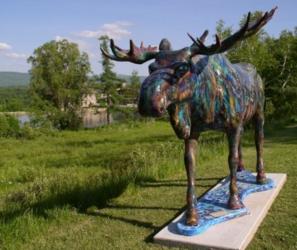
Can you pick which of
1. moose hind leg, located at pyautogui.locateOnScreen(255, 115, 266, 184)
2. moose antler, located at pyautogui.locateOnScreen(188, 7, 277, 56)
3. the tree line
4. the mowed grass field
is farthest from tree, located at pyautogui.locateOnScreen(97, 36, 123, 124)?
moose antler, located at pyautogui.locateOnScreen(188, 7, 277, 56)

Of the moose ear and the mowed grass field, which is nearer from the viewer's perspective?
the moose ear

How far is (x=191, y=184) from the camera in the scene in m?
5.13

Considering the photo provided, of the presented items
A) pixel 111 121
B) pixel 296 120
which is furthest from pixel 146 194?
pixel 111 121

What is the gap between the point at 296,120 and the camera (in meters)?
21.8

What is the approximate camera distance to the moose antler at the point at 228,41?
4297 mm

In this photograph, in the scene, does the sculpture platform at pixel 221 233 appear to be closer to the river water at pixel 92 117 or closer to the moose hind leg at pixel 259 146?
the moose hind leg at pixel 259 146

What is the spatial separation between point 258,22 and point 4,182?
826 cm

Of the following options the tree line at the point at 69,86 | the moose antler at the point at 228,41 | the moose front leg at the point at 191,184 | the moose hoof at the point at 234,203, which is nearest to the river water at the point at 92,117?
the tree line at the point at 69,86

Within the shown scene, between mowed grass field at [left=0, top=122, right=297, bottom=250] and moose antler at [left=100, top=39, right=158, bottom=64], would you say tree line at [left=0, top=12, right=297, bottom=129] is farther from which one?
moose antler at [left=100, top=39, right=158, bottom=64]

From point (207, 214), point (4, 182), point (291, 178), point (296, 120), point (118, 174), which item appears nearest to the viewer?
point (207, 214)

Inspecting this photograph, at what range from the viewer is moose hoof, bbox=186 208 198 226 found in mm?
4980

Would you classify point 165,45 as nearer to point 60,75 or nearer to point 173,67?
point 173,67

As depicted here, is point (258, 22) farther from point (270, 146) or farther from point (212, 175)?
point (270, 146)

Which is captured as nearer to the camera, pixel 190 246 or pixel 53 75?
pixel 190 246
